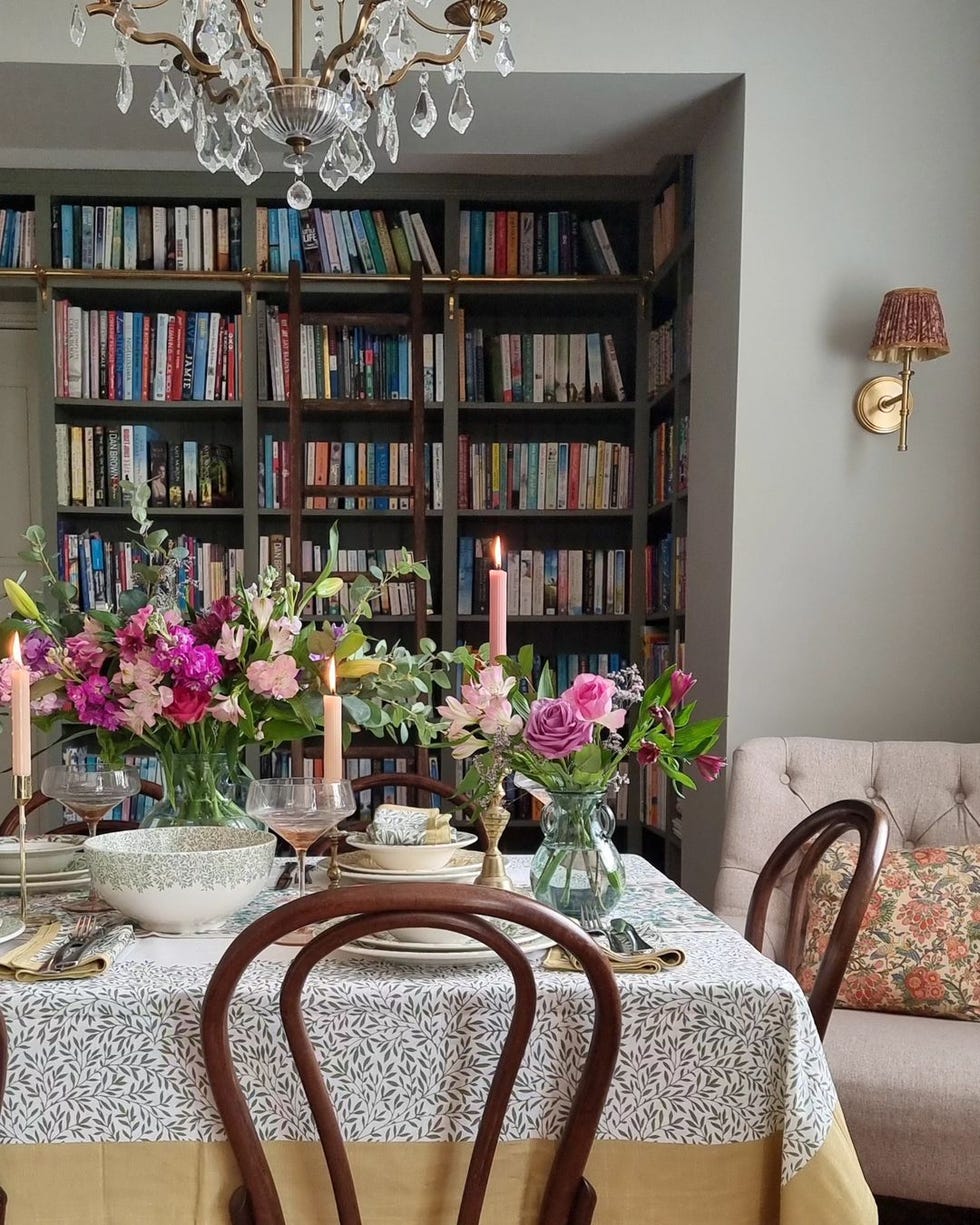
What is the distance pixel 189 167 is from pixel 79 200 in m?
0.47

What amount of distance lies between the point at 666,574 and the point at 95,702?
2.36 m

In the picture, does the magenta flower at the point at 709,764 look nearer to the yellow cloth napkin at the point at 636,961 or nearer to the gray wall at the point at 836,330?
the yellow cloth napkin at the point at 636,961

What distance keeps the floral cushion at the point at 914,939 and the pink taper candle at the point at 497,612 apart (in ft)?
3.30

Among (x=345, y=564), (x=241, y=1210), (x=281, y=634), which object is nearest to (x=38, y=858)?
(x=281, y=634)

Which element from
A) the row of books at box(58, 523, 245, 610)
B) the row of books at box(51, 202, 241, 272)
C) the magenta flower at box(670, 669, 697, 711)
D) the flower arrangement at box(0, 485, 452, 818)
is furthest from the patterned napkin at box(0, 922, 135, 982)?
the row of books at box(51, 202, 241, 272)

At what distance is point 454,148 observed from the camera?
3.21 metres

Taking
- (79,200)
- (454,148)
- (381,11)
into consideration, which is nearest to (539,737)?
(381,11)

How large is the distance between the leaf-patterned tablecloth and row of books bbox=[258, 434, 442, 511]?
2.80 meters

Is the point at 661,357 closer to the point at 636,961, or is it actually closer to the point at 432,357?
the point at 432,357

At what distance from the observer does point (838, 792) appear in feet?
7.59

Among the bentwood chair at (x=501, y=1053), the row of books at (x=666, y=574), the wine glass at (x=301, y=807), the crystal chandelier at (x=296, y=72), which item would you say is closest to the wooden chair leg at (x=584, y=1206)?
the bentwood chair at (x=501, y=1053)

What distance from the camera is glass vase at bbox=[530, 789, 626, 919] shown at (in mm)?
1392

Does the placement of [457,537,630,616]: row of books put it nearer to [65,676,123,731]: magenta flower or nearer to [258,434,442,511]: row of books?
[258,434,442,511]: row of books

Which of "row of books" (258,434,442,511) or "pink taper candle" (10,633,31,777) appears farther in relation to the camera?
"row of books" (258,434,442,511)
